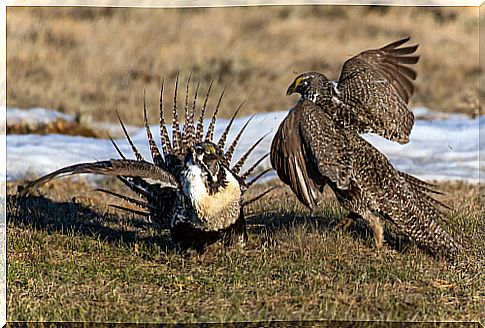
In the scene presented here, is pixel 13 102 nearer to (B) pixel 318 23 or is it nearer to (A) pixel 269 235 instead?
(B) pixel 318 23

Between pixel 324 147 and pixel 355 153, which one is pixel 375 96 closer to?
pixel 355 153

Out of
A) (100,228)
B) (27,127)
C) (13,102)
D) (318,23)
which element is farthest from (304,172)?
(318,23)

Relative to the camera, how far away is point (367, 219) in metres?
6.74

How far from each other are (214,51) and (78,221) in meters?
11.1

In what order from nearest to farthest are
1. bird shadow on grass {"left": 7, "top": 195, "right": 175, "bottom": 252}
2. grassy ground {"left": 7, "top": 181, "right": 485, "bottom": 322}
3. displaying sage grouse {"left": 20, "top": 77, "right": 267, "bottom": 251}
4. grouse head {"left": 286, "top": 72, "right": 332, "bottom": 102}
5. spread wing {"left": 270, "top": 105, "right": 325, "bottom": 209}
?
grassy ground {"left": 7, "top": 181, "right": 485, "bottom": 322}
displaying sage grouse {"left": 20, "top": 77, "right": 267, "bottom": 251}
spread wing {"left": 270, "top": 105, "right": 325, "bottom": 209}
grouse head {"left": 286, "top": 72, "right": 332, "bottom": 102}
bird shadow on grass {"left": 7, "top": 195, "right": 175, "bottom": 252}

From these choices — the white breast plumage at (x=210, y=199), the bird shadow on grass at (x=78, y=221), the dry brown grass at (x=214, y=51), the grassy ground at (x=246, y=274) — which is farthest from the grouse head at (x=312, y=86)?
the dry brown grass at (x=214, y=51)

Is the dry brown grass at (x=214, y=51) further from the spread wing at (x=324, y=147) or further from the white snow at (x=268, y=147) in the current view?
the spread wing at (x=324, y=147)

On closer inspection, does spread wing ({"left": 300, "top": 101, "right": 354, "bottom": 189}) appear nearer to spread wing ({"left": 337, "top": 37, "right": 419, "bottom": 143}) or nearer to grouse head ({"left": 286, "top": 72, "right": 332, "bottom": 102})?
grouse head ({"left": 286, "top": 72, "right": 332, "bottom": 102})

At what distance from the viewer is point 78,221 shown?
7.97 metres

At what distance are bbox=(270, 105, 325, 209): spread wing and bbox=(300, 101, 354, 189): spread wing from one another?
54 millimetres

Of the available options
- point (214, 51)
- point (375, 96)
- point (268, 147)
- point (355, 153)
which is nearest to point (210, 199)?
point (355, 153)

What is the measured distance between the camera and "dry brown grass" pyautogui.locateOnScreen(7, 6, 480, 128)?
15891 mm

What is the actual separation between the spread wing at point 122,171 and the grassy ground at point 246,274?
2.31 feet

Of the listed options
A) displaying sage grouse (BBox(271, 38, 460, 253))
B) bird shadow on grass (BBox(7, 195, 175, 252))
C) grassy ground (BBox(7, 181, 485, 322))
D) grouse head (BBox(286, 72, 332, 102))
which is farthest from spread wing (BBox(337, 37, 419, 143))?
bird shadow on grass (BBox(7, 195, 175, 252))
